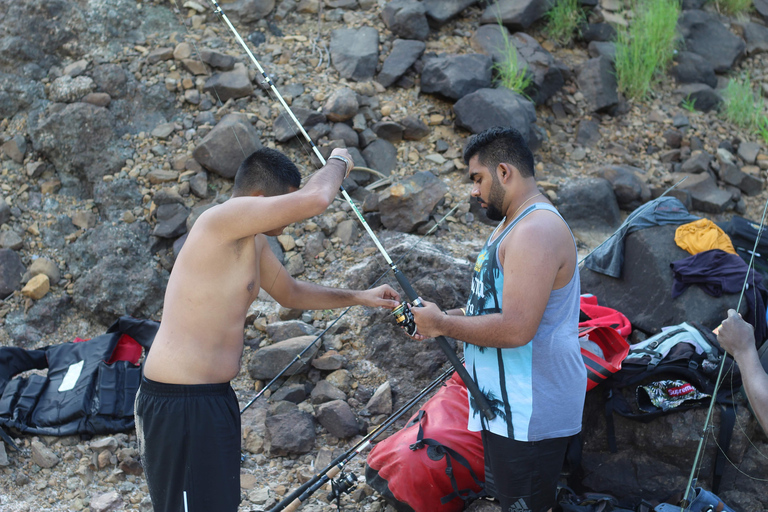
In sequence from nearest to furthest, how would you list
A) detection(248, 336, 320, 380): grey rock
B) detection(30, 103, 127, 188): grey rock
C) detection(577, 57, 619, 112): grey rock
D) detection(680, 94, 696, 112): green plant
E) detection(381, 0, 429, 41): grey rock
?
detection(248, 336, 320, 380): grey rock, detection(30, 103, 127, 188): grey rock, detection(381, 0, 429, 41): grey rock, detection(577, 57, 619, 112): grey rock, detection(680, 94, 696, 112): green plant

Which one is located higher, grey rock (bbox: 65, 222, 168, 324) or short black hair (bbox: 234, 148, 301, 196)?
short black hair (bbox: 234, 148, 301, 196)

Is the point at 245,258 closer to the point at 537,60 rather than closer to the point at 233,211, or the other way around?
the point at 233,211

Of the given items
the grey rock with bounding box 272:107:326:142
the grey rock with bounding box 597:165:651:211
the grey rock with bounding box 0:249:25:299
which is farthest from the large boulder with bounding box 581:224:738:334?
the grey rock with bounding box 0:249:25:299

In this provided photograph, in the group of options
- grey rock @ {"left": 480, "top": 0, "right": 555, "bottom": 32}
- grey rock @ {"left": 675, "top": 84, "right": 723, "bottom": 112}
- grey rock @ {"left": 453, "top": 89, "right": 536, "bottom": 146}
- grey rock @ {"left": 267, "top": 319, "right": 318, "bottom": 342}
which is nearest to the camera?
grey rock @ {"left": 267, "top": 319, "right": 318, "bottom": 342}

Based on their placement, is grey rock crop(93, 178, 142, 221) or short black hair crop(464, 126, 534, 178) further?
grey rock crop(93, 178, 142, 221)

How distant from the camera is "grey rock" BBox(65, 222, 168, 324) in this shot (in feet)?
18.7

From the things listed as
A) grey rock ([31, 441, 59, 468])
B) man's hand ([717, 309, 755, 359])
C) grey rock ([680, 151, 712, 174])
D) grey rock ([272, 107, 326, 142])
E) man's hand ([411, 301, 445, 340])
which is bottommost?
grey rock ([680, 151, 712, 174])

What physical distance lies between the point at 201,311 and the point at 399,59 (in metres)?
5.19

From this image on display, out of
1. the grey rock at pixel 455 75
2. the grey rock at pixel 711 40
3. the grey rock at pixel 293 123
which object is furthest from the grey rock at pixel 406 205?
the grey rock at pixel 711 40

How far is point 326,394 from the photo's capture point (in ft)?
15.2

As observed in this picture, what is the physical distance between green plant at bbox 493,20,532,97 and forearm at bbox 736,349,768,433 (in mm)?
4862

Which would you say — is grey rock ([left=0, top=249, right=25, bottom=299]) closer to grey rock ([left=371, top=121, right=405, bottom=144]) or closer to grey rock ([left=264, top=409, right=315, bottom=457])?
grey rock ([left=264, top=409, right=315, bottom=457])

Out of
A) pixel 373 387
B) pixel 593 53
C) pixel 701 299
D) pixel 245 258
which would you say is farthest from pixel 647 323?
pixel 593 53

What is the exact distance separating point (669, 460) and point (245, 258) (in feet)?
8.57
